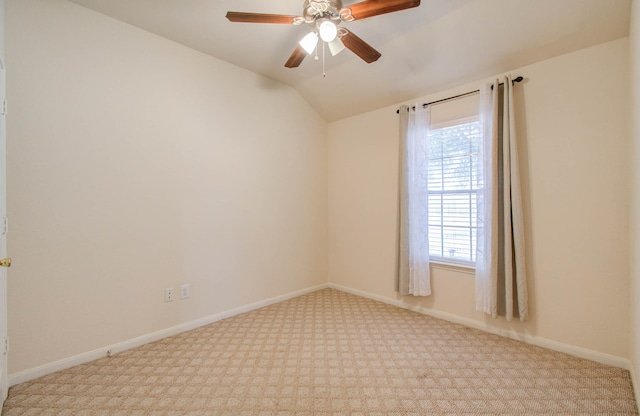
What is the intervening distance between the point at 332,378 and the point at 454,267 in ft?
5.58

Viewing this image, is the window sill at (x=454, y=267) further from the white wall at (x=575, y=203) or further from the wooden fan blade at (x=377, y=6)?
the wooden fan blade at (x=377, y=6)

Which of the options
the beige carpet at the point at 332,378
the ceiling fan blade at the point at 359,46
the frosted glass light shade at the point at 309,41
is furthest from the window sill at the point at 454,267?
the frosted glass light shade at the point at 309,41

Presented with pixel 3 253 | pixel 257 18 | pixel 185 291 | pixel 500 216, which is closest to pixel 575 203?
pixel 500 216

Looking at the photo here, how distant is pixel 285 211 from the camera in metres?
3.61

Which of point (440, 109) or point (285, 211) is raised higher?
point (440, 109)

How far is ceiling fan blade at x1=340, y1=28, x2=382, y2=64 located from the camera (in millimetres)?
1912

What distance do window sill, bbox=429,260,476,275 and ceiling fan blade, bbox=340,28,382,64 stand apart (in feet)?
6.87

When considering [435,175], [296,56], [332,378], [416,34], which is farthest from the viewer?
[435,175]

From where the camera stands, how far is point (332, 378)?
196 centimetres

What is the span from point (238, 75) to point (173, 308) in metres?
2.46

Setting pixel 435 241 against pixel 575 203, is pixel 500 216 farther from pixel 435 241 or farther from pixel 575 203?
pixel 435 241

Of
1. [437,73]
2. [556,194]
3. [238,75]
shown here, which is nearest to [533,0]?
[437,73]

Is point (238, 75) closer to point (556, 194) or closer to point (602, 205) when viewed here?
point (556, 194)

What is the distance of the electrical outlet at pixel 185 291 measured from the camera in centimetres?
271
